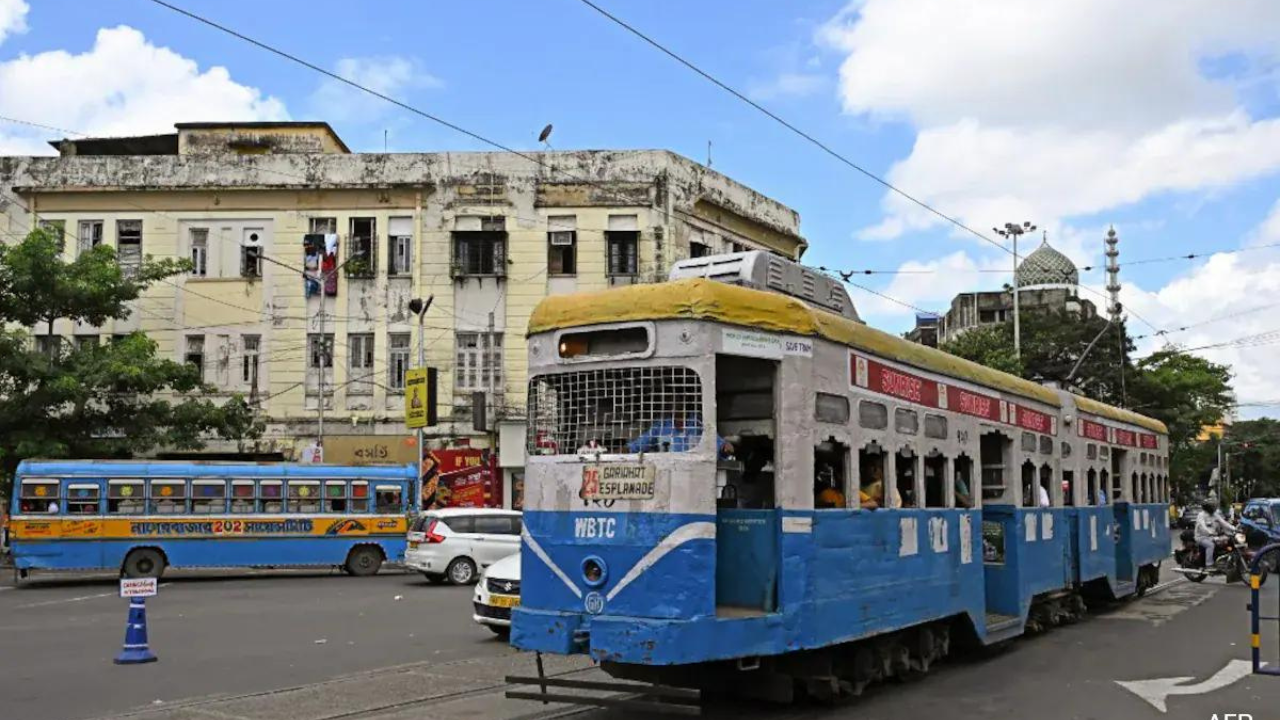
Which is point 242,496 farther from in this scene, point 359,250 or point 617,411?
point 617,411

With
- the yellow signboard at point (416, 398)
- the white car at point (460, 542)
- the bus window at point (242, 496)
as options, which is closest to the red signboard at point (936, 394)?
the white car at point (460, 542)

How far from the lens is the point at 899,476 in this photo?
9.43m

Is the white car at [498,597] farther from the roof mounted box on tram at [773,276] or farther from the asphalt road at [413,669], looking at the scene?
the roof mounted box on tram at [773,276]

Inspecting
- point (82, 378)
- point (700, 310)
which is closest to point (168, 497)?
point (82, 378)

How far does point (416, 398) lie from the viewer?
29062mm

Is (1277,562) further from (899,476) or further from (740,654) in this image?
(740,654)

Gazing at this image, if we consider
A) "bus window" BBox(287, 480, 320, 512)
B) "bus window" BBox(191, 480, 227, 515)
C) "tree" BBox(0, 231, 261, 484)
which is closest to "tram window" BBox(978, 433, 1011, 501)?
"bus window" BBox(287, 480, 320, 512)

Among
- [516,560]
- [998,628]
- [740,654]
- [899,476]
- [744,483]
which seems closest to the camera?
[740,654]

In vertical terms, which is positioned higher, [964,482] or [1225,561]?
[964,482]

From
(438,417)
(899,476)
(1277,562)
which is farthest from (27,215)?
(1277,562)

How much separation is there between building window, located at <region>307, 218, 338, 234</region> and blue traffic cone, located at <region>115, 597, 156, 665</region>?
2163 cm

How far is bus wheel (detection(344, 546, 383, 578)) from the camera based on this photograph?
2478 centimetres

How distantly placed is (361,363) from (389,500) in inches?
304

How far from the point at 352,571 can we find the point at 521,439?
305 inches
